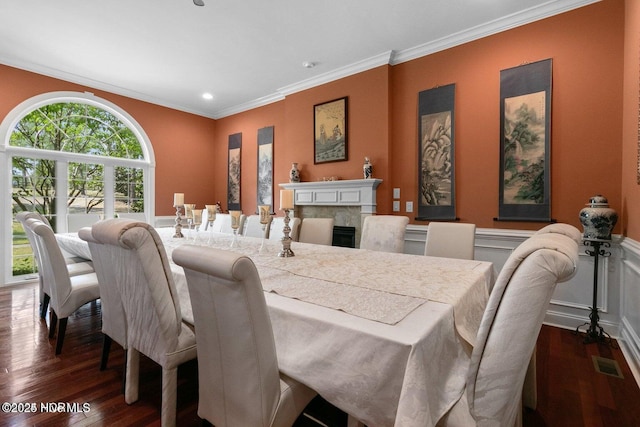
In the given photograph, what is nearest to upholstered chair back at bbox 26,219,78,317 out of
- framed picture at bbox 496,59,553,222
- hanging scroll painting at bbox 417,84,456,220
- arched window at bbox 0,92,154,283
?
arched window at bbox 0,92,154,283

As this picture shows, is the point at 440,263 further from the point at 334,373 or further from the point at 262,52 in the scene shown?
the point at 262,52

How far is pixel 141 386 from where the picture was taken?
5.84ft

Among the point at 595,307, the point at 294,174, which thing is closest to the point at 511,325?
the point at 595,307

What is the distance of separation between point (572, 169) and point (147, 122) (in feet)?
19.1

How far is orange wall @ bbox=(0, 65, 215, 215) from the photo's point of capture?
451 centimetres

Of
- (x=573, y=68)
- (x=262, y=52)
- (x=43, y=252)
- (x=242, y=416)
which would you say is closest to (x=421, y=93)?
(x=573, y=68)

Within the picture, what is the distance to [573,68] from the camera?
105 inches

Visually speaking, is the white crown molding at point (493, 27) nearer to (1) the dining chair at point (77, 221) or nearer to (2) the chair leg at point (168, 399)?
(2) the chair leg at point (168, 399)

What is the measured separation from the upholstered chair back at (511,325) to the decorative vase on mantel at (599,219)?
2026mm

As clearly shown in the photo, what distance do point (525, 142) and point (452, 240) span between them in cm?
143

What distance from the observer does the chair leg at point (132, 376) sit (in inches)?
61.2

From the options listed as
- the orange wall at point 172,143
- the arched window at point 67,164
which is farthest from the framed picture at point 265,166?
the arched window at point 67,164

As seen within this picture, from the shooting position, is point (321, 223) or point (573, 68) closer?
point (573, 68)

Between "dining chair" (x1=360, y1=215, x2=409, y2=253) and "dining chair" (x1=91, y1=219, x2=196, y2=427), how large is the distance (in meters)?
1.60
